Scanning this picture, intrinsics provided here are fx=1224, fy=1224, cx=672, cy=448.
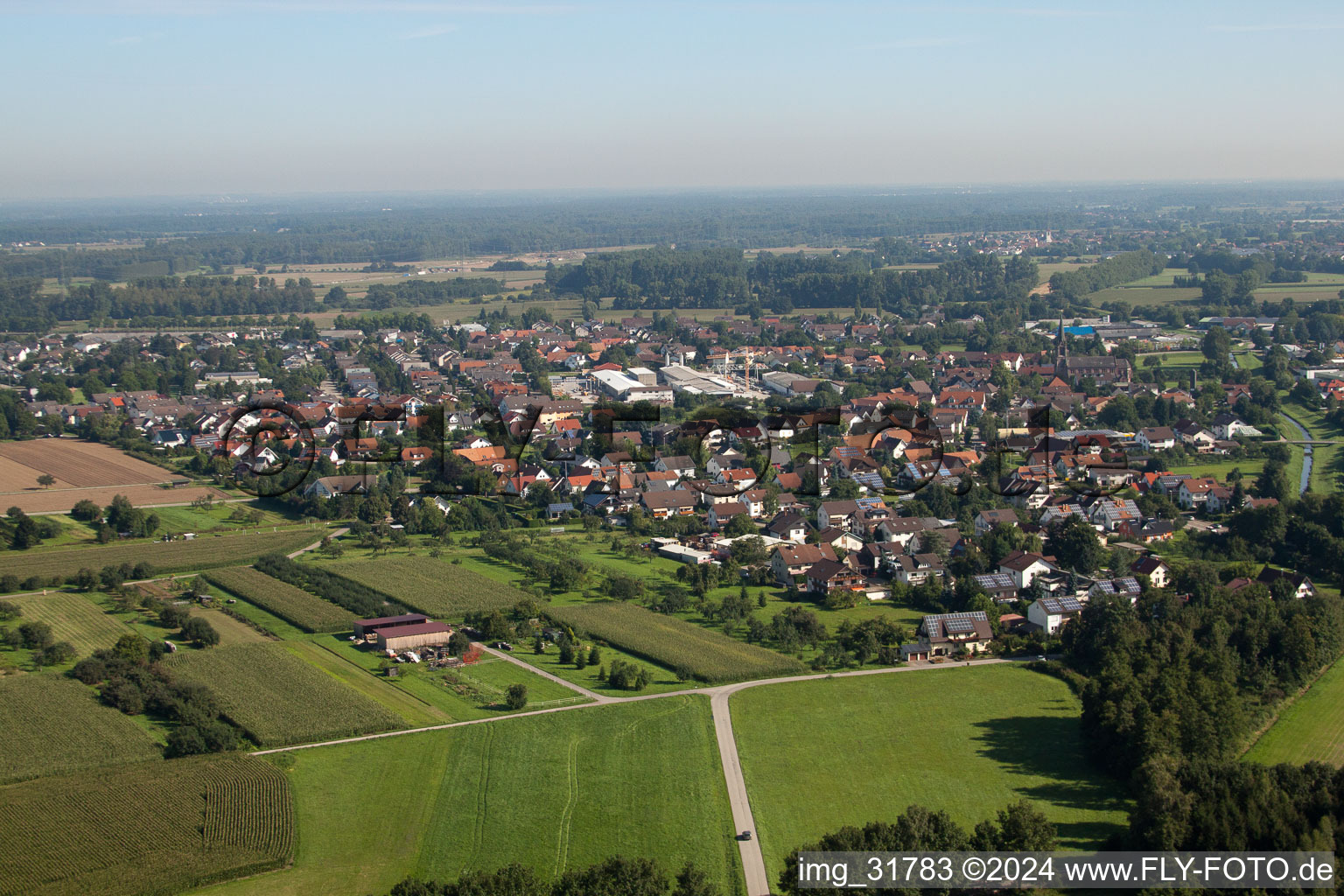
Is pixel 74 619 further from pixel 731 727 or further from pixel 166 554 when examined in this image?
pixel 731 727

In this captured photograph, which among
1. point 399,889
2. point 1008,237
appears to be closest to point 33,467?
point 399,889

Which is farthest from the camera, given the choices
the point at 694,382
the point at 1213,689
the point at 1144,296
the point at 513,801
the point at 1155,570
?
the point at 1144,296

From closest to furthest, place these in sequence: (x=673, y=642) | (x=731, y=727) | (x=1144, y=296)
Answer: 1. (x=731, y=727)
2. (x=673, y=642)
3. (x=1144, y=296)

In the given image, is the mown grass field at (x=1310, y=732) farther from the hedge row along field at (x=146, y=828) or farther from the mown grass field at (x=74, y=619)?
the mown grass field at (x=74, y=619)

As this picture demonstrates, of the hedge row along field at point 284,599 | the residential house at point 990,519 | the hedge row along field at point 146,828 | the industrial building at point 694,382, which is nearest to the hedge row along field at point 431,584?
the hedge row along field at point 284,599

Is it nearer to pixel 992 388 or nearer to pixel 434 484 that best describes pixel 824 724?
pixel 434 484

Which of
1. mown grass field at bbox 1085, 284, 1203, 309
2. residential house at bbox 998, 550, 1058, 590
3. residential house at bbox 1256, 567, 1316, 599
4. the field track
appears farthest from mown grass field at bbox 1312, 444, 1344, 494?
mown grass field at bbox 1085, 284, 1203, 309

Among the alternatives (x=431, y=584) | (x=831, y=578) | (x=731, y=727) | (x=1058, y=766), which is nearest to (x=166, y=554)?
(x=431, y=584)
